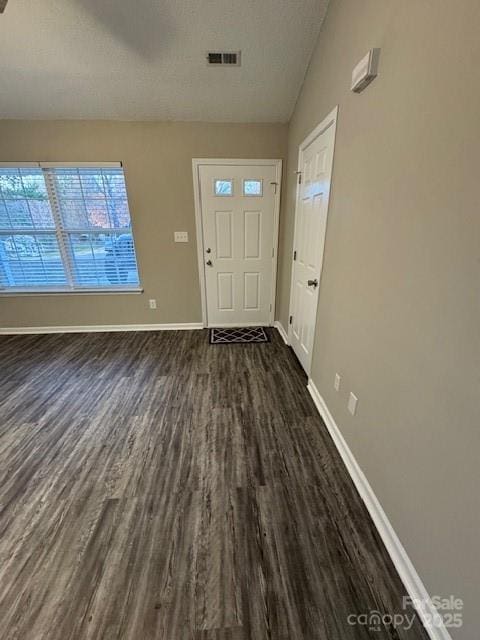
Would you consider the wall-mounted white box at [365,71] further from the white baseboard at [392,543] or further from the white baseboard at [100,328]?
the white baseboard at [100,328]

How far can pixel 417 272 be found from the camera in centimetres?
97

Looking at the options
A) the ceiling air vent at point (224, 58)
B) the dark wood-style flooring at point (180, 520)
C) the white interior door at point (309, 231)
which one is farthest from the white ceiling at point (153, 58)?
the dark wood-style flooring at point (180, 520)

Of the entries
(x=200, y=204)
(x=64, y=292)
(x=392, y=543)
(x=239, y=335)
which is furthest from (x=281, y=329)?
(x=64, y=292)

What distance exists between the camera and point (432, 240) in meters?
0.89

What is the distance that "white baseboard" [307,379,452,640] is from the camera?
90 centimetres

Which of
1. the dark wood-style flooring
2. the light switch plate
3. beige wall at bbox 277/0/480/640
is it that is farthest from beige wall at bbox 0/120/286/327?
beige wall at bbox 277/0/480/640

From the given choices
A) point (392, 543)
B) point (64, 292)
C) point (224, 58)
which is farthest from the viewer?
point (64, 292)

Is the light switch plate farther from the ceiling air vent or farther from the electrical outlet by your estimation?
the electrical outlet

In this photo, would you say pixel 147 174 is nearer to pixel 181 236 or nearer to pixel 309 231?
pixel 181 236

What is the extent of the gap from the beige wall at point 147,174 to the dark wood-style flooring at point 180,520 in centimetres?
139

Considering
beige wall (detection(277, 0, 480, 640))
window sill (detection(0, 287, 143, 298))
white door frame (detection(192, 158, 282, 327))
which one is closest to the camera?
beige wall (detection(277, 0, 480, 640))

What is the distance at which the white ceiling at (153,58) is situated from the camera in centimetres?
176

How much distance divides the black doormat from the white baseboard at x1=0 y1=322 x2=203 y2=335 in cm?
35

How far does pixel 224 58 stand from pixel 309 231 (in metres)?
1.58
